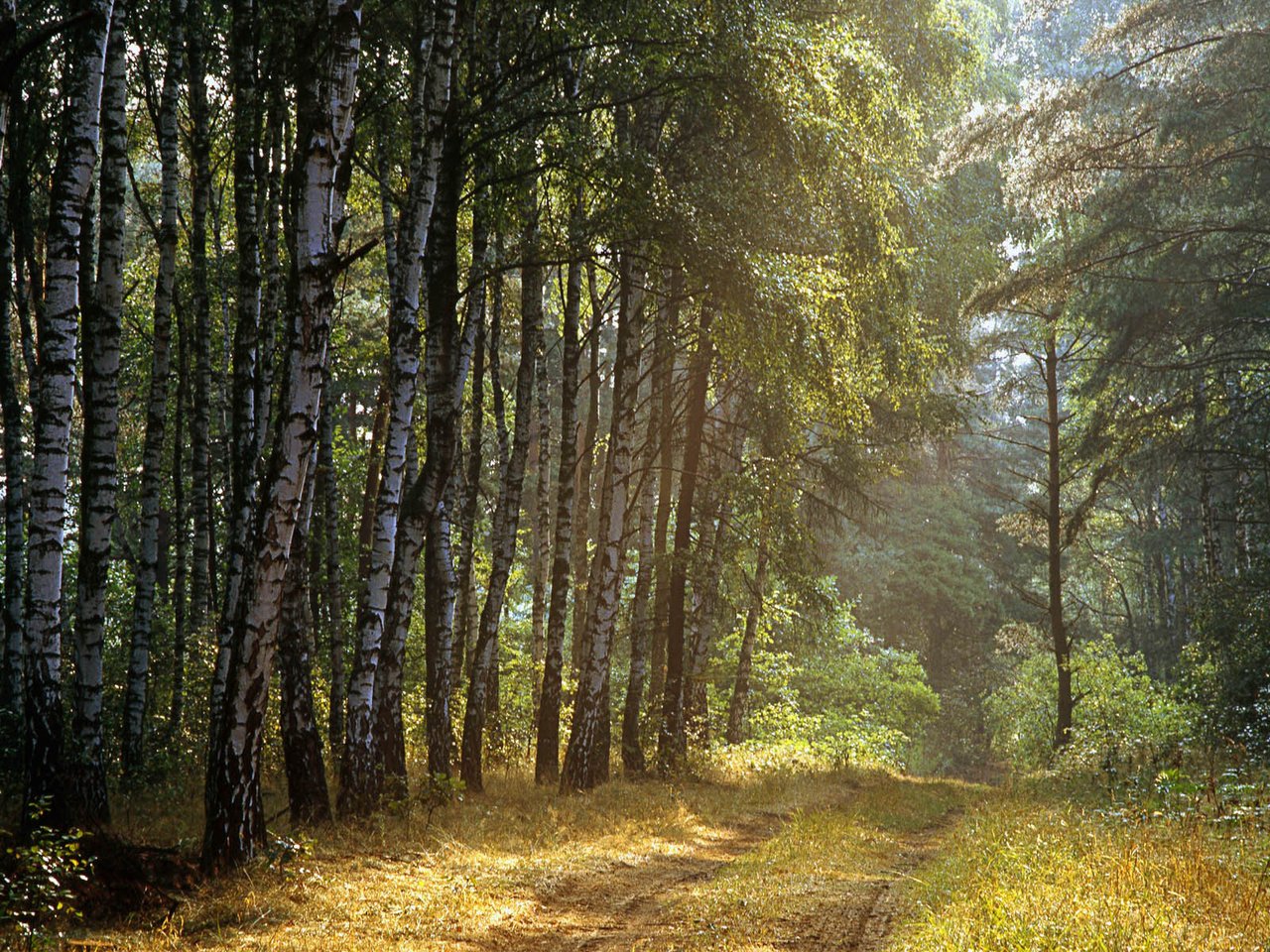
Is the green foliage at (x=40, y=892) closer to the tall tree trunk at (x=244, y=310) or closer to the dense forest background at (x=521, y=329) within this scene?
the dense forest background at (x=521, y=329)

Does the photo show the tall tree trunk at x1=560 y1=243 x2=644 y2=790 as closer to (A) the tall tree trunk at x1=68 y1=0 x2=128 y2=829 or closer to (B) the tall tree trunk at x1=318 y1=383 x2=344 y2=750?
(B) the tall tree trunk at x1=318 y1=383 x2=344 y2=750

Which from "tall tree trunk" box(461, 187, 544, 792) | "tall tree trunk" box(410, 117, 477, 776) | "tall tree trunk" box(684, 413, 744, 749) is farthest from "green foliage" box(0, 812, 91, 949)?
"tall tree trunk" box(684, 413, 744, 749)

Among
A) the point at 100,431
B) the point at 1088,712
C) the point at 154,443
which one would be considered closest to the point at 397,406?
the point at 100,431

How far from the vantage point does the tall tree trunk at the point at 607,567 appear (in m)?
14.5

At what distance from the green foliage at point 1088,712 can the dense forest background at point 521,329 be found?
18.9 inches

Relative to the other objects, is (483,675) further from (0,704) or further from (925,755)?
(925,755)

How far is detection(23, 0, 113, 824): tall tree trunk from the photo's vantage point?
25.8 ft

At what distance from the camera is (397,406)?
10.3 meters

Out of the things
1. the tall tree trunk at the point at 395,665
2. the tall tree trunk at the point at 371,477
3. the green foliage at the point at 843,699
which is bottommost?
the green foliage at the point at 843,699

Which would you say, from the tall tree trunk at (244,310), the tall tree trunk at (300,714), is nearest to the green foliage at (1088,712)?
the tall tree trunk at (300,714)

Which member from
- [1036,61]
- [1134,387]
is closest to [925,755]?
[1134,387]

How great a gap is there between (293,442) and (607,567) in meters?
7.41

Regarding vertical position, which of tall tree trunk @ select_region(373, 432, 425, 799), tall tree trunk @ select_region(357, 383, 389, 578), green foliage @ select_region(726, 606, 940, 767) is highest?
tall tree trunk @ select_region(357, 383, 389, 578)

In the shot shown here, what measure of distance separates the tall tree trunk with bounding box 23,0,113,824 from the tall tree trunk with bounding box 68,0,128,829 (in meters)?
0.60
